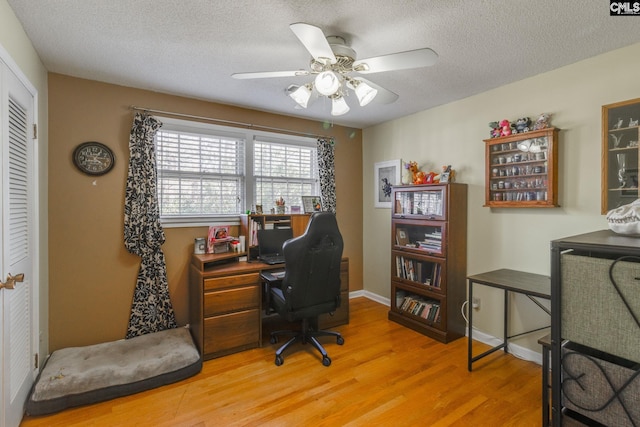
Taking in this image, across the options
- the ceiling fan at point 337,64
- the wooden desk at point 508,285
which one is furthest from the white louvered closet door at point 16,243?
the wooden desk at point 508,285

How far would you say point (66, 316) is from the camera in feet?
8.38

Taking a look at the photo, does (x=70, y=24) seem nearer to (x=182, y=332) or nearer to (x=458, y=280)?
(x=182, y=332)

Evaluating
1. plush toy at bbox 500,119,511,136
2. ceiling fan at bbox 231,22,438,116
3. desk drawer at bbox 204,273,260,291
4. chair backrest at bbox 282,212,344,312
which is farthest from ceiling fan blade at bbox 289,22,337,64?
desk drawer at bbox 204,273,260,291

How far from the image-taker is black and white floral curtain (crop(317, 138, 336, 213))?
3.86 metres

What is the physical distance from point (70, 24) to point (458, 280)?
368 cm

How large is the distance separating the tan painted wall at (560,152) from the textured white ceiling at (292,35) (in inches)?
6.3

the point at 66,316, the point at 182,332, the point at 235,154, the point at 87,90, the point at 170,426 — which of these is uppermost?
the point at 87,90

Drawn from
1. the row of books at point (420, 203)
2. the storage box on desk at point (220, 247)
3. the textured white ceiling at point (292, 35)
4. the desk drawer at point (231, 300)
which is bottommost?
the desk drawer at point (231, 300)

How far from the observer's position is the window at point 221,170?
9.97 feet

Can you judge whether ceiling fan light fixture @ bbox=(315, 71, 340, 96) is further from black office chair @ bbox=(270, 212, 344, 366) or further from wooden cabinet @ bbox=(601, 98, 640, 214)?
wooden cabinet @ bbox=(601, 98, 640, 214)

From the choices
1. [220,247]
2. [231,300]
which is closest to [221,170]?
[220,247]

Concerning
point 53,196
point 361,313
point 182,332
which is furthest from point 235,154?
point 361,313

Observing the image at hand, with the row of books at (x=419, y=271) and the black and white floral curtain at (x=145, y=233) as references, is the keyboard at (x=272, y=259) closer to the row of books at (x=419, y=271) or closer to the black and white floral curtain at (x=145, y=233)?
the black and white floral curtain at (x=145, y=233)

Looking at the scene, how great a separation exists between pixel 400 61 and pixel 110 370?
2.81m
